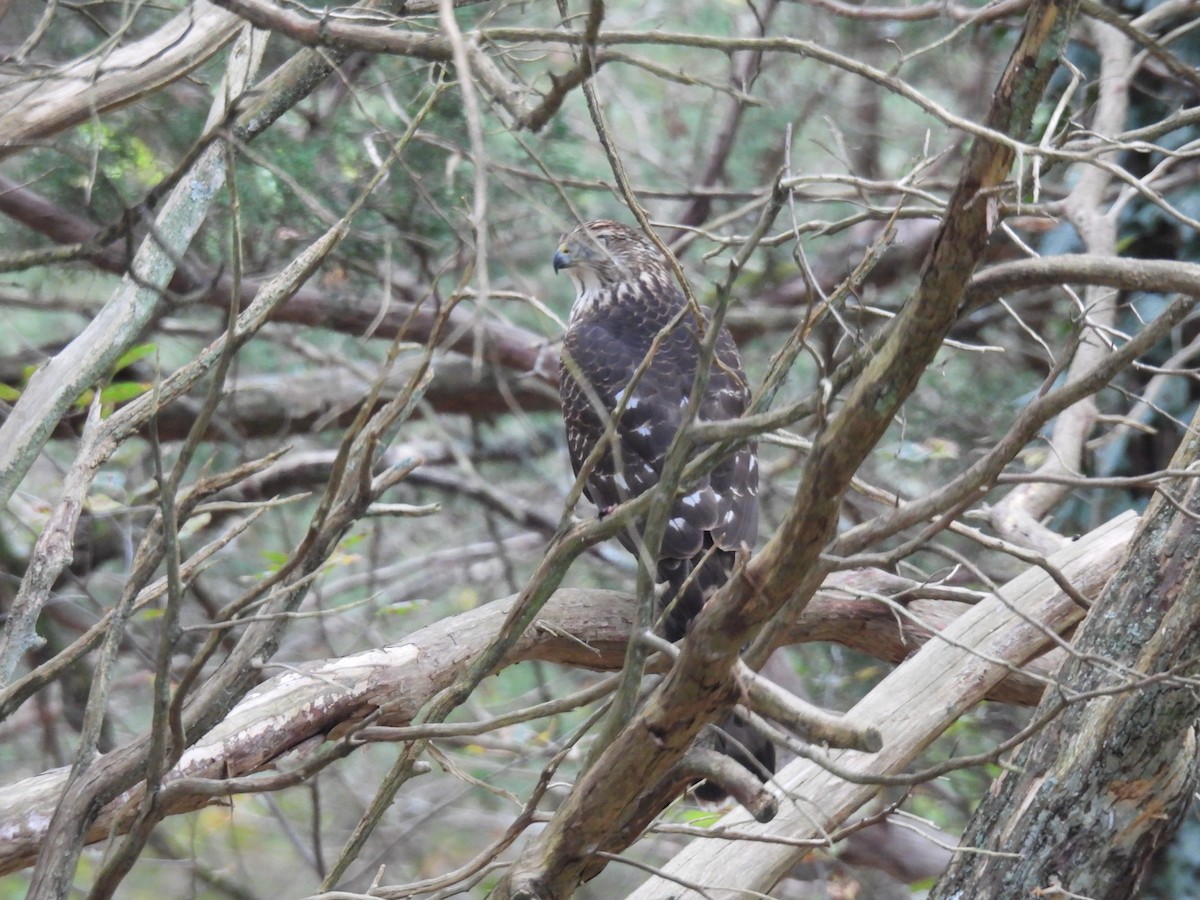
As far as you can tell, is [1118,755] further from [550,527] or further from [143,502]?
[550,527]

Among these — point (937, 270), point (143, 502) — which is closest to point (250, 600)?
point (937, 270)

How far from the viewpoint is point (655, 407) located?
353 cm

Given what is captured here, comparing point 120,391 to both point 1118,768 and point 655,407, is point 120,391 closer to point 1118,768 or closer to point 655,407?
point 655,407

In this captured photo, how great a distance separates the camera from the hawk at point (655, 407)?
3117 millimetres

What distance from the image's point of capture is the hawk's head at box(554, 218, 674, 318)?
170 inches

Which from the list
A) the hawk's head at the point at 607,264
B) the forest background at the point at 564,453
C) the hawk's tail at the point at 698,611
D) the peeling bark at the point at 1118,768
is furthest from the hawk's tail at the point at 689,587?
the hawk's head at the point at 607,264

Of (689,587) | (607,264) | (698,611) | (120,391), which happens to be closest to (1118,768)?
(698,611)

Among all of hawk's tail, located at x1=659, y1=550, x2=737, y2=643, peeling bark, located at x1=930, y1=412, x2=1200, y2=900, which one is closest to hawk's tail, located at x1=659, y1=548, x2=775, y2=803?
hawk's tail, located at x1=659, y1=550, x2=737, y2=643

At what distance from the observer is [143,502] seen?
3.51 meters

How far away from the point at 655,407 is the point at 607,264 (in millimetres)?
984

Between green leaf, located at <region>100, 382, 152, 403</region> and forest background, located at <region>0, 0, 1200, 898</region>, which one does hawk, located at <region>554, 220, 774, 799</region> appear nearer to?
forest background, located at <region>0, 0, 1200, 898</region>

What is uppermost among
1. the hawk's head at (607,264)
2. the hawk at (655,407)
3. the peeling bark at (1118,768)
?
the hawk's head at (607,264)

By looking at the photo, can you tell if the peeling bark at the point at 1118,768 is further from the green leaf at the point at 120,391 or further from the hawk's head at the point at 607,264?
the hawk's head at the point at 607,264

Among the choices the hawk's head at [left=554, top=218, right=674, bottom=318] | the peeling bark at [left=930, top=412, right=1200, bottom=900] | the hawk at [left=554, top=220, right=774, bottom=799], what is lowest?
the peeling bark at [left=930, top=412, right=1200, bottom=900]
